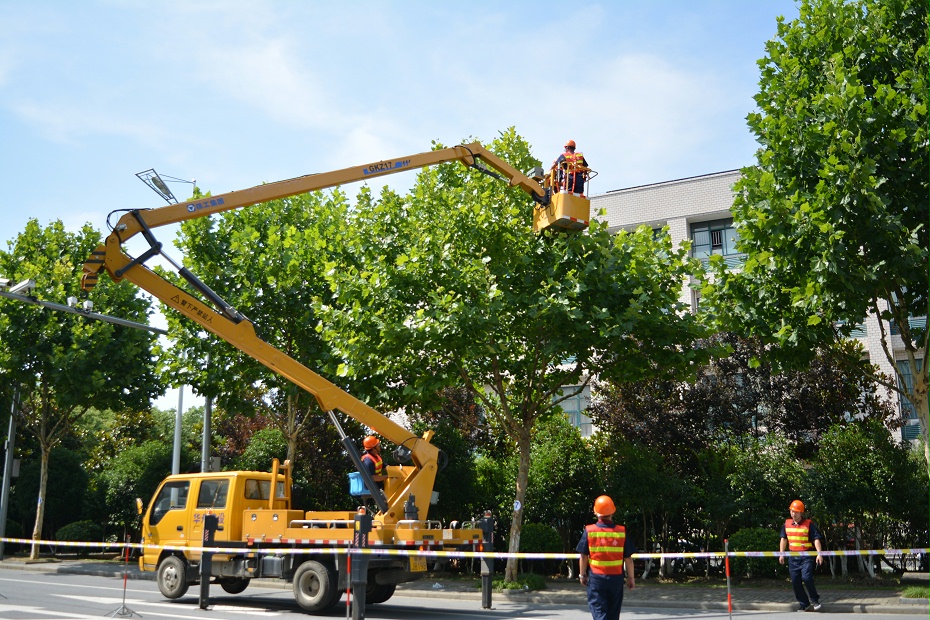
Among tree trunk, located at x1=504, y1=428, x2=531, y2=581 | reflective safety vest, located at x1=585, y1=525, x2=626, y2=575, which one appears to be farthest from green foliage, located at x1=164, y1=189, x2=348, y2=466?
reflective safety vest, located at x1=585, y1=525, x2=626, y2=575

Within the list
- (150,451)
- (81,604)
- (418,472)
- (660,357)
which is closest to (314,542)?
(418,472)

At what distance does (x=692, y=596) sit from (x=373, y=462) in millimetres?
6926

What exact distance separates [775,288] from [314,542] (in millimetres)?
9237

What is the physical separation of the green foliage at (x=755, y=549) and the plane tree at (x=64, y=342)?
17437 mm

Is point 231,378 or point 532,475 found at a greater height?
point 231,378

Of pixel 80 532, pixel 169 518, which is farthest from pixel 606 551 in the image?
pixel 80 532

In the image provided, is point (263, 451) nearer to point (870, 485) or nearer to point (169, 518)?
point (169, 518)

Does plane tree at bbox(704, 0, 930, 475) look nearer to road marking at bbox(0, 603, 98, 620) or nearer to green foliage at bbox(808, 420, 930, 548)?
green foliage at bbox(808, 420, 930, 548)

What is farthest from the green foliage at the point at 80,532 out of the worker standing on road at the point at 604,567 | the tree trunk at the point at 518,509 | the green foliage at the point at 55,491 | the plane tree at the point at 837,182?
the worker standing on road at the point at 604,567

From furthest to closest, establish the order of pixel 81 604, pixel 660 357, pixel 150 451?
pixel 150 451, pixel 660 357, pixel 81 604

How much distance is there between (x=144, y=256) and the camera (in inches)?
567

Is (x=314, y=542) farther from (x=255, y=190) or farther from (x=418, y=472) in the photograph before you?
(x=255, y=190)

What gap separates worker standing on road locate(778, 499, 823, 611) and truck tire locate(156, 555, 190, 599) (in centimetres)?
1017

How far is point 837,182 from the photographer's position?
46.3 feet
